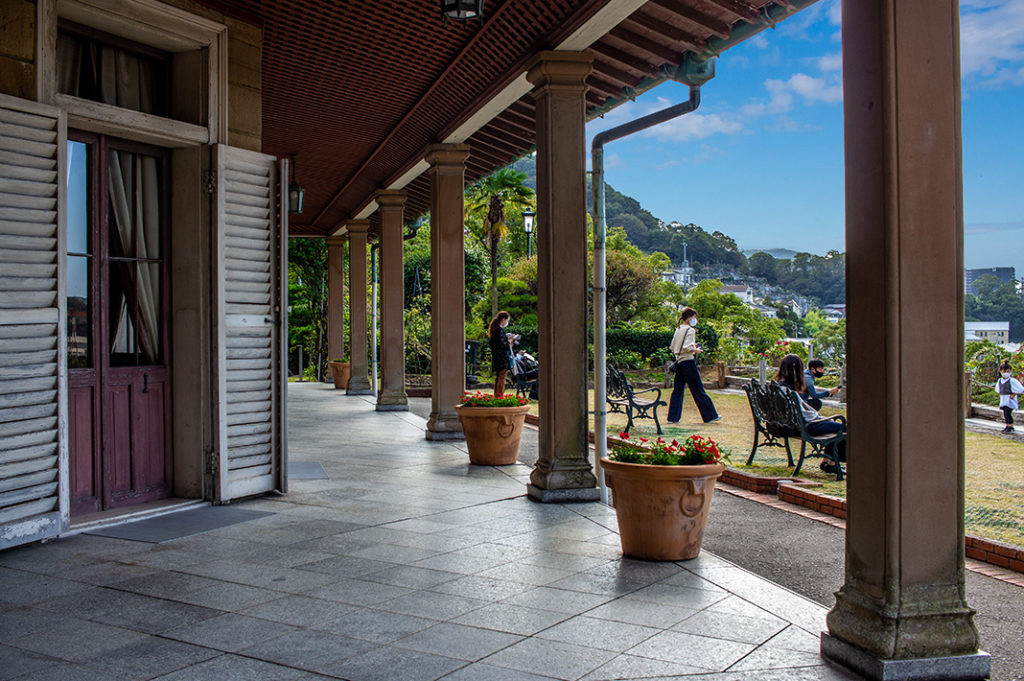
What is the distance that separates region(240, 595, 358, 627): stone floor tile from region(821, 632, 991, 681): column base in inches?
84.7

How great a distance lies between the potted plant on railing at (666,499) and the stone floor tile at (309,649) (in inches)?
72.7

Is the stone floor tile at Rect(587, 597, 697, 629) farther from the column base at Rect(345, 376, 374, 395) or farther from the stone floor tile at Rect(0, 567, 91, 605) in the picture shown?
the column base at Rect(345, 376, 374, 395)

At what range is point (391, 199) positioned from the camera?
12.3 meters

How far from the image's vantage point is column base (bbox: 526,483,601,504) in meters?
6.08

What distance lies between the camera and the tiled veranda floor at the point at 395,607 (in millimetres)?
3016

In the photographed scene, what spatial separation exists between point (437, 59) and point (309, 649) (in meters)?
5.10

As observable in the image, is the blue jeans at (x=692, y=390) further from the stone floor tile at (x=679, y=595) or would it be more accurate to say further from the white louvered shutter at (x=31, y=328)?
the white louvered shutter at (x=31, y=328)

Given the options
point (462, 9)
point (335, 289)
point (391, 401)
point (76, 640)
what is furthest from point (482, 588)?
point (335, 289)

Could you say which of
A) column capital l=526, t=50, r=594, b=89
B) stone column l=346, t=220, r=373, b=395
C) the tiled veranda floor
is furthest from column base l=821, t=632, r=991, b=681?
stone column l=346, t=220, r=373, b=395

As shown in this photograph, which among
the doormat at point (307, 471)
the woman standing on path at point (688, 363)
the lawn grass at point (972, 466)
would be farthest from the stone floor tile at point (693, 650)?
the woman standing on path at point (688, 363)

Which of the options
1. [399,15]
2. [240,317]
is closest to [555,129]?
[399,15]

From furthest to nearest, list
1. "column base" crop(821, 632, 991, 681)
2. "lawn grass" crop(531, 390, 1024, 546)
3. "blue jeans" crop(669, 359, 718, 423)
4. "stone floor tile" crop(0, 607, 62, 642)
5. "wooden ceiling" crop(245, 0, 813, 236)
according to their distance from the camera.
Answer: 1. "blue jeans" crop(669, 359, 718, 423)
2. "lawn grass" crop(531, 390, 1024, 546)
3. "wooden ceiling" crop(245, 0, 813, 236)
4. "stone floor tile" crop(0, 607, 62, 642)
5. "column base" crop(821, 632, 991, 681)

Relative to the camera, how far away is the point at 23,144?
4641 millimetres

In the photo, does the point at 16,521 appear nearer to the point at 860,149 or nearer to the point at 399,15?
the point at 399,15
